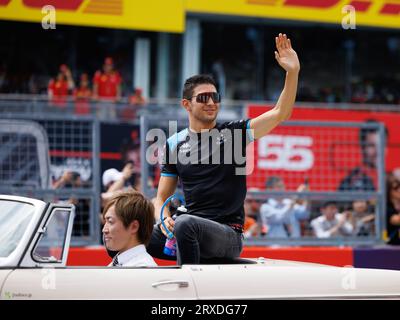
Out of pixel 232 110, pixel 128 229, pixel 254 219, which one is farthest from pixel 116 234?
pixel 232 110

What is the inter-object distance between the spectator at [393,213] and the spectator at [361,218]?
32cm

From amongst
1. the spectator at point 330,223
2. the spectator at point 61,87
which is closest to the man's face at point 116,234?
the spectator at point 330,223

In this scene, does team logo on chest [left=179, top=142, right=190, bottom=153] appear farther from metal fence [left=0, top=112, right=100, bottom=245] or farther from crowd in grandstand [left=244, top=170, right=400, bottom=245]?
crowd in grandstand [left=244, top=170, right=400, bottom=245]

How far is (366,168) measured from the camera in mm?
9055

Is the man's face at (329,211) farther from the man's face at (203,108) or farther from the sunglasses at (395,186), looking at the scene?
the man's face at (203,108)

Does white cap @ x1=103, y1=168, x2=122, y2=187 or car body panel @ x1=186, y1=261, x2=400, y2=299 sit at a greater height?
white cap @ x1=103, y1=168, x2=122, y2=187

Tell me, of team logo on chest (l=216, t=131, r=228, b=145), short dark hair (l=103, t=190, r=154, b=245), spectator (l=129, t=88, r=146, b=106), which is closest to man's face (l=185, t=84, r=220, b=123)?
team logo on chest (l=216, t=131, r=228, b=145)

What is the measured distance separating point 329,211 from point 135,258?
15.2 feet

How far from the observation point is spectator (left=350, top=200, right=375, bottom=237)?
8.94 meters

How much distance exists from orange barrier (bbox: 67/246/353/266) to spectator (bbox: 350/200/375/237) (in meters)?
0.30

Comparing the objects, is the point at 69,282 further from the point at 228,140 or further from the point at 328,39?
the point at 328,39

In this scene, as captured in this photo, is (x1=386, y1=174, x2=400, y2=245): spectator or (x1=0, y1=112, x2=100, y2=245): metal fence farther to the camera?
(x1=386, y1=174, x2=400, y2=245): spectator
